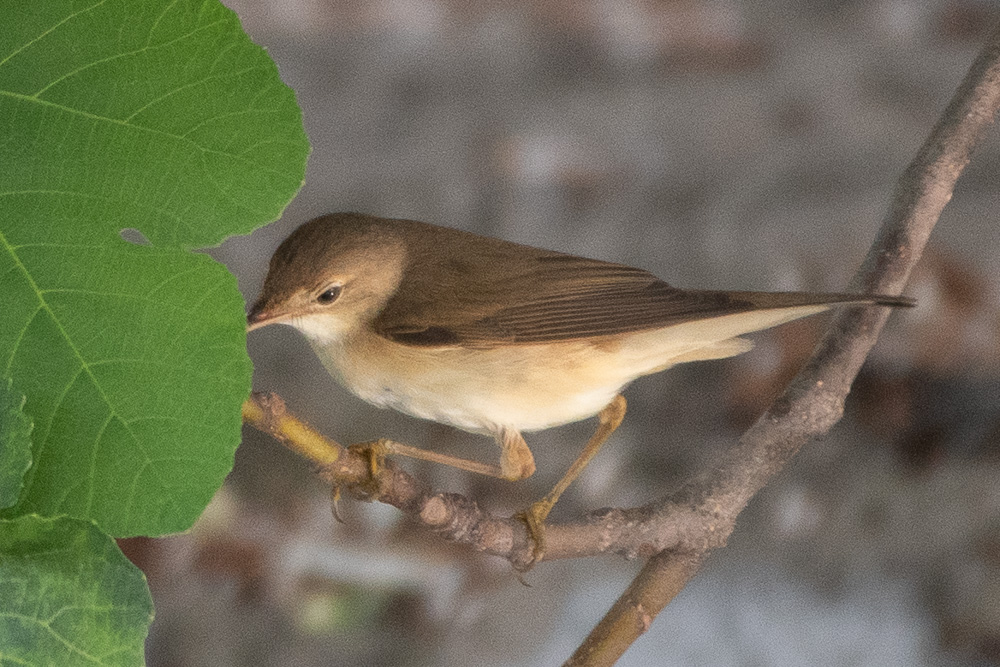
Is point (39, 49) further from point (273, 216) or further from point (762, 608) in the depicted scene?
point (762, 608)

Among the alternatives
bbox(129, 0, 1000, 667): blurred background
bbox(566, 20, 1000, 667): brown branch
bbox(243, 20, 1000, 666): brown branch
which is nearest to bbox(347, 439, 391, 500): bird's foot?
bbox(243, 20, 1000, 666): brown branch

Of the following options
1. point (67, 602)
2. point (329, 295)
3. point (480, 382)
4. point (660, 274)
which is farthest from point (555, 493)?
point (660, 274)

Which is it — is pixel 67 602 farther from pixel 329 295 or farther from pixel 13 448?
pixel 329 295

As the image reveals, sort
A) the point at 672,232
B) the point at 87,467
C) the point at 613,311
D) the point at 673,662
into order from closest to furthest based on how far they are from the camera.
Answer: the point at 87,467
the point at 613,311
the point at 673,662
the point at 672,232

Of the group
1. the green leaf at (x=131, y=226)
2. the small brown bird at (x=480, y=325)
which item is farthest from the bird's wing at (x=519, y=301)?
the green leaf at (x=131, y=226)

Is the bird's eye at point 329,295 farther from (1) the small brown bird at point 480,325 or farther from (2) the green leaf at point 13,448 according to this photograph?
(2) the green leaf at point 13,448

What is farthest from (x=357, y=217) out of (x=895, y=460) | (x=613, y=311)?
(x=895, y=460)
